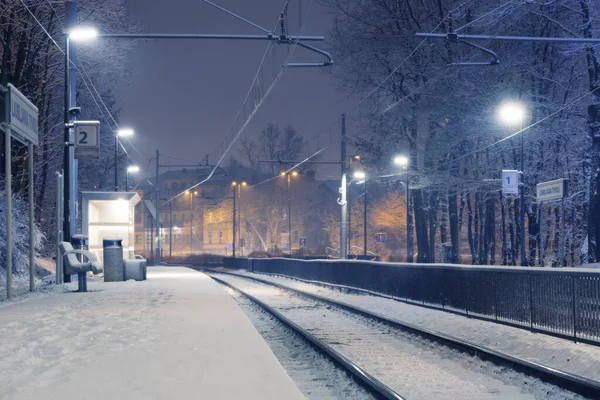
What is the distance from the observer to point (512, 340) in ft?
45.7

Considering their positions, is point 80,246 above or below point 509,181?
below

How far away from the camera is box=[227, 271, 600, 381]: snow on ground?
449 inches

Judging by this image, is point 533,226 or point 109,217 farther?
point 533,226

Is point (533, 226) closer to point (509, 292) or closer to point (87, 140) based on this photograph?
point (87, 140)

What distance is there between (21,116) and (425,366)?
39.6 feet

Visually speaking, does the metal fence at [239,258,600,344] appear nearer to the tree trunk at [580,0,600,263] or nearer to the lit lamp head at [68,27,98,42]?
the tree trunk at [580,0,600,263]

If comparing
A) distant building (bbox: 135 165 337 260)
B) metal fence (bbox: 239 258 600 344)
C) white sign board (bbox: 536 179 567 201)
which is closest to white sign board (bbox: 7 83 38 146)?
metal fence (bbox: 239 258 600 344)

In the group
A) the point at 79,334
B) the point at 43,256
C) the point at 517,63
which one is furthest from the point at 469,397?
the point at 43,256

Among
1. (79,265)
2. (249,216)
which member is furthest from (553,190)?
(249,216)

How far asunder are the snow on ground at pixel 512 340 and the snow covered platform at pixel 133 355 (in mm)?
4268

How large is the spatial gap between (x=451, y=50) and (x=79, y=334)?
30283mm

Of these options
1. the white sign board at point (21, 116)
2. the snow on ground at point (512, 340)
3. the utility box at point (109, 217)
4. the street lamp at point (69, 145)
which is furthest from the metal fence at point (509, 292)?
the utility box at point (109, 217)

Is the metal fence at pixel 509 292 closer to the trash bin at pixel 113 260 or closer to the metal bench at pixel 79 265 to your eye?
the metal bench at pixel 79 265

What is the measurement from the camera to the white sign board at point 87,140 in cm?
2523
